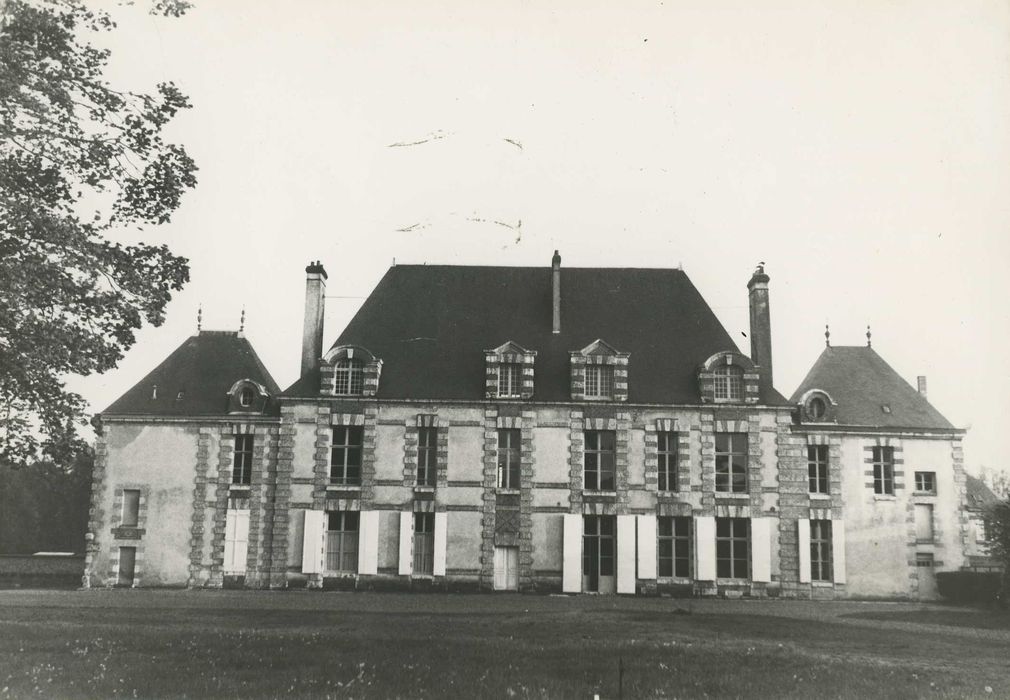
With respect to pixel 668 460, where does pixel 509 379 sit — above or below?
above

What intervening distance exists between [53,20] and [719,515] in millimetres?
18877

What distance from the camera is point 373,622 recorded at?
1535cm

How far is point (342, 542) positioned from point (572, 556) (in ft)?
20.2

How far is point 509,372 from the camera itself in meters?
24.5

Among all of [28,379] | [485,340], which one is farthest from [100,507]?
[28,379]

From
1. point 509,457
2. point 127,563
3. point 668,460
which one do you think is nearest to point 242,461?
point 127,563

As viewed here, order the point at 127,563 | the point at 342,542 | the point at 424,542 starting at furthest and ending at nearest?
the point at 127,563 < the point at 342,542 < the point at 424,542

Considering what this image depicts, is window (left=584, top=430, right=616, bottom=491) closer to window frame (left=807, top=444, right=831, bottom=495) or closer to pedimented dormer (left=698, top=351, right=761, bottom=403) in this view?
pedimented dormer (left=698, top=351, right=761, bottom=403)

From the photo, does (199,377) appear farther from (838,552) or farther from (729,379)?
(838,552)

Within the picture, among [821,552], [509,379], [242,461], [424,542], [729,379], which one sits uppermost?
[729,379]

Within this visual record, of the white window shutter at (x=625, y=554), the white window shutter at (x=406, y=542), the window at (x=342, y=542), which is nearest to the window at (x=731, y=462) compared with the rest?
the white window shutter at (x=625, y=554)

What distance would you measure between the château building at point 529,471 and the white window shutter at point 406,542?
73 millimetres

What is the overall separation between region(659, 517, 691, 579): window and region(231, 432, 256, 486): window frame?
37.8 feet

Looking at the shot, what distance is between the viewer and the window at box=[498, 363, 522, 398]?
24391mm
